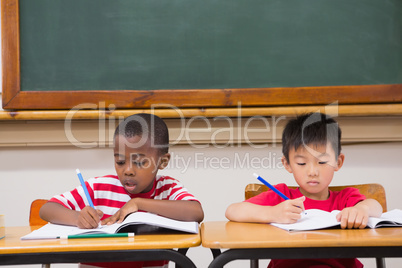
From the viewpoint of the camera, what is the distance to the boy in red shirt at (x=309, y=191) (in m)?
1.09

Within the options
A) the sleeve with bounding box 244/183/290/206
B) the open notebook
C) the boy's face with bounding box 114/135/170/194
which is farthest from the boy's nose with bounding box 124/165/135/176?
the open notebook

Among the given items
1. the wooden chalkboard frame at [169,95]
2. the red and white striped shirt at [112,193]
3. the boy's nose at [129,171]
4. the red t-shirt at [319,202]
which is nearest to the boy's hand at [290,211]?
the red t-shirt at [319,202]

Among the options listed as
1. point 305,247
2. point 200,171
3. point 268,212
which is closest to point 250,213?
point 268,212

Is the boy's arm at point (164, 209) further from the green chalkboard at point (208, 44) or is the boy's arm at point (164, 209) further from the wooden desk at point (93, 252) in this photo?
the green chalkboard at point (208, 44)

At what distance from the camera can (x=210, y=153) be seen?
1.91 metres

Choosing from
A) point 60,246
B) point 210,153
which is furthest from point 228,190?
point 60,246

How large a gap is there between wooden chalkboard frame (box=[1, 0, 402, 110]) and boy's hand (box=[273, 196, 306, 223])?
83cm

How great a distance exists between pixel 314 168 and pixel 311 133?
0.13 metres

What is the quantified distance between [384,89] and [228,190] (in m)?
0.81

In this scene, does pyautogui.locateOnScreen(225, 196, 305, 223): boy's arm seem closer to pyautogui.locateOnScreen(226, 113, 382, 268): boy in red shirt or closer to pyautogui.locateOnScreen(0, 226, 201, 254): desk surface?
pyautogui.locateOnScreen(226, 113, 382, 268): boy in red shirt

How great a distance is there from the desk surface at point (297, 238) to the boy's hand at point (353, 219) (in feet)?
0.08

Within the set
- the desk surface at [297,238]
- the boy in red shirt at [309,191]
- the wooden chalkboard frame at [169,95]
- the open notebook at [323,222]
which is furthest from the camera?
the wooden chalkboard frame at [169,95]

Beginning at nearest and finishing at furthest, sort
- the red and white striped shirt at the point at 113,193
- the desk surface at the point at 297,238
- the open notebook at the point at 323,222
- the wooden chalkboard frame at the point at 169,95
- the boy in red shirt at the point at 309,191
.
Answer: the desk surface at the point at 297,238 → the open notebook at the point at 323,222 → the boy in red shirt at the point at 309,191 → the red and white striped shirt at the point at 113,193 → the wooden chalkboard frame at the point at 169,95

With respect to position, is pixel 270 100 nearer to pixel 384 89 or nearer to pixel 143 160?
pixel 384 89
